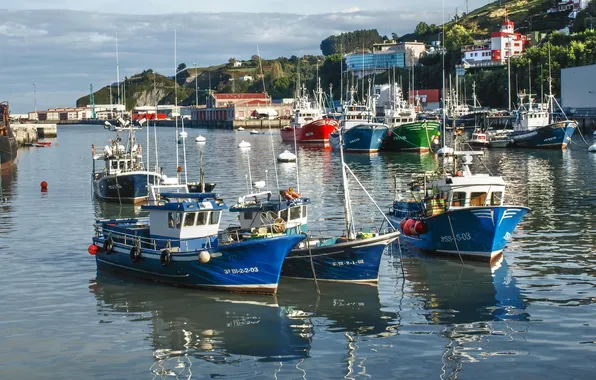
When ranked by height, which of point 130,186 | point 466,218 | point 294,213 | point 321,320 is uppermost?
point 294,213

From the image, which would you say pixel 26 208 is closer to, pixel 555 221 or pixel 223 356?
pixel 555 221

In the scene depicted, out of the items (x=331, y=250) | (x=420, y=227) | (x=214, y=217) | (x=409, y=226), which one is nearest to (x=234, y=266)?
(x=214, y=217)

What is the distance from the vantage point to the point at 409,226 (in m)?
36.9

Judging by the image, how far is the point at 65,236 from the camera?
44.8 metres

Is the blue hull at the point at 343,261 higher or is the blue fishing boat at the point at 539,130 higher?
the blue fishing boat at the point at 539,130

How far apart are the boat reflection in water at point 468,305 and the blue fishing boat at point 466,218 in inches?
25.6

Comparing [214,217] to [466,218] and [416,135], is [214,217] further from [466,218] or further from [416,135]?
[416,135]

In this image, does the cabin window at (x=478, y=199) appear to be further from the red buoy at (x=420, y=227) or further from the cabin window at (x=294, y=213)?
the cabin window at (x=294, y=213)

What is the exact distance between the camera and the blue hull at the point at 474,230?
34312 millimetres

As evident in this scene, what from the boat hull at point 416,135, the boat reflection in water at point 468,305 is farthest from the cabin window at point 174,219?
the boat hull at point 416,135

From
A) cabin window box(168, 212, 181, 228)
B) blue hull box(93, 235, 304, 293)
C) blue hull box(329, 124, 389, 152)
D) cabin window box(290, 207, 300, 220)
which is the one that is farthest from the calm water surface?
blue hull box(329, 124, 389, 152)

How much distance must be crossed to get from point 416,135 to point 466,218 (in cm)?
7816

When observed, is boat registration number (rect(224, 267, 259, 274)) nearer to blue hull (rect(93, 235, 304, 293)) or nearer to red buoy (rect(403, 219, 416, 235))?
blue hull (rect(93, 235, 304, 293))

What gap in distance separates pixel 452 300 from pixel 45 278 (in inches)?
616
